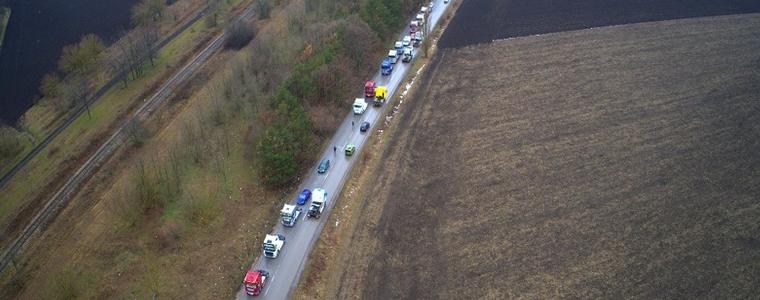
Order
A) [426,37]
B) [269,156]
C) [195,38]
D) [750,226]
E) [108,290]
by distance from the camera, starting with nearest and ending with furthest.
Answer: [108,290] < [750,226] < [269,156] < [426,37] < [195,38]

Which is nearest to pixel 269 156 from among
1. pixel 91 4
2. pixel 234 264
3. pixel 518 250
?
pixel 234 264

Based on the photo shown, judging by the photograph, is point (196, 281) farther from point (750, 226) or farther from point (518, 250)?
point (750, 226)

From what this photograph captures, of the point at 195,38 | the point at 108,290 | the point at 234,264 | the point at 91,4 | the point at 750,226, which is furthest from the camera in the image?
the point at 91,4

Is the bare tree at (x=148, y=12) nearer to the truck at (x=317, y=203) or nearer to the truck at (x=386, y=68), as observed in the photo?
the truck at (x=386, y=68)

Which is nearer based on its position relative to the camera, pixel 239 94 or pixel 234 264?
pixel 234 264

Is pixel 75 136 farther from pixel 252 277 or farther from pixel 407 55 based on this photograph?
pixel 407 55

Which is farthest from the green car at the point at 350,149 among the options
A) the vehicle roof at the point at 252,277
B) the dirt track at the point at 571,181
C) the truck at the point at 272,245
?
the vehicle roof at the point at 252,277

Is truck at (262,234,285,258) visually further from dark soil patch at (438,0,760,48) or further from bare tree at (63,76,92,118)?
dark soil patch at (438,0,760,48)
